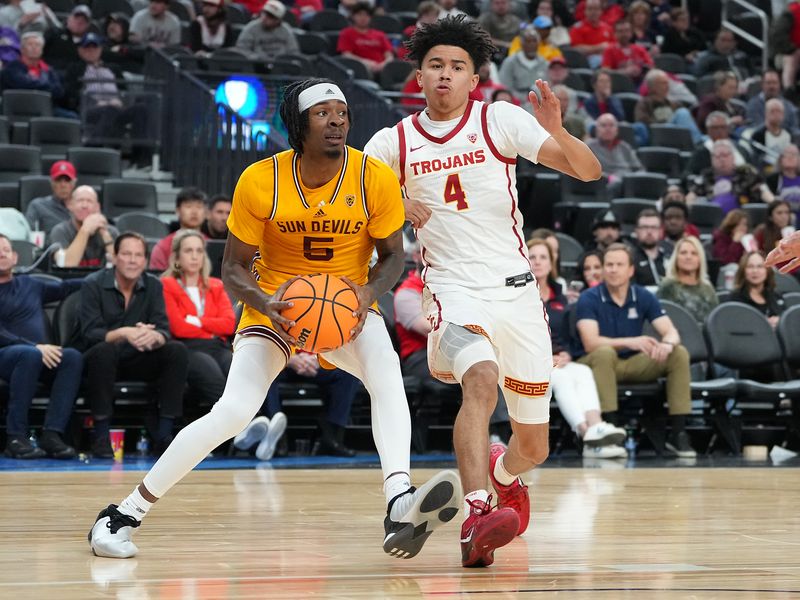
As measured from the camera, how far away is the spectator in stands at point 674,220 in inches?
491

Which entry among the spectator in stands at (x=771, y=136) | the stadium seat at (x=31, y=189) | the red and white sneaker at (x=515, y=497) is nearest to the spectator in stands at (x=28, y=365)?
the stadium seat at (x=31, y=189)

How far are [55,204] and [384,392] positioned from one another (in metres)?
6.81

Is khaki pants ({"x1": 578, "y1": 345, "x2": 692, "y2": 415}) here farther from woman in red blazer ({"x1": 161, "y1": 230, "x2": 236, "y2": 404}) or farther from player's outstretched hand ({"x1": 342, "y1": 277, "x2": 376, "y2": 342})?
player's outstretched hand ({"x1": 342, "y1": 277, "x2": 376, "y2": 342})

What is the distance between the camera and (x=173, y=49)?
14102mm

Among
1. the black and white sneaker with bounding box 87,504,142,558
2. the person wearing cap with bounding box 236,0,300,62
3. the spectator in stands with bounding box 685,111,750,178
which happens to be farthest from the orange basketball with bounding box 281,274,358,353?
the spectator in stands with bounding box 685,111,750,178

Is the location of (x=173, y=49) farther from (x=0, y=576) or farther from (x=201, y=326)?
(x=0, y=576)

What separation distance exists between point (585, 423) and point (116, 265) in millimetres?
3452

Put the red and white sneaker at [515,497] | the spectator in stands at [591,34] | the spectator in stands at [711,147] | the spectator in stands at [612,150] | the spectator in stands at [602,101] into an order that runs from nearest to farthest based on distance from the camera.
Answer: the red and white sneaker at [515,497] → the spectator in stands at [612,150] → the spectator in stands at [711,147] → the spectator in stands at [602,101] → the spectator in stands at [591,34]

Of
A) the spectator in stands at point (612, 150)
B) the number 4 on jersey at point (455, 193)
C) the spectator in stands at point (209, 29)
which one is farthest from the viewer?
the spectator in stands at point (209, 29)

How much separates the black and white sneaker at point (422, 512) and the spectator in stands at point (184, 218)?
607cm

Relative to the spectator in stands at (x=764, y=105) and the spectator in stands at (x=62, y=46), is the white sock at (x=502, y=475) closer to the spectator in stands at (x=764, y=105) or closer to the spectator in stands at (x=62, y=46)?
the spectator in stands at (x=62, y=46)

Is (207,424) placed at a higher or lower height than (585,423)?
→ higher

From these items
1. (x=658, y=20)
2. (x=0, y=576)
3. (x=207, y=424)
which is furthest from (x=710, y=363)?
(x=658, y=20)

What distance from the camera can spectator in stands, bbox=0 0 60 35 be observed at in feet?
45.8
